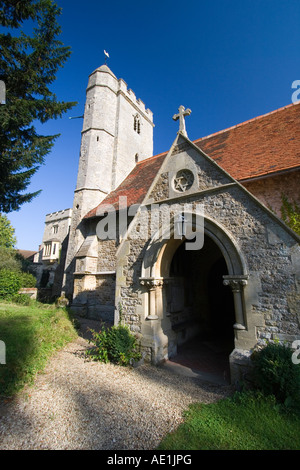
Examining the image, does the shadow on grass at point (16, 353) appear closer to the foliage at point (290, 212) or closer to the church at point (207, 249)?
the church at point (207, 249)

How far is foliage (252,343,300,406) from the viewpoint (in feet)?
11.5

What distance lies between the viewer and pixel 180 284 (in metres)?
7.45

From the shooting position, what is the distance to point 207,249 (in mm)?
8938

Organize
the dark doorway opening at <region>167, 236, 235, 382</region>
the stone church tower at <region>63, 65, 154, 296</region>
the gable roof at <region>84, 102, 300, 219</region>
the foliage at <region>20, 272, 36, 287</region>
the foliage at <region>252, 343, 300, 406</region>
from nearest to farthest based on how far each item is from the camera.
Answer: the foliage at <region>252, 343, 300, 406</region> → the dark doorway opening at <region>167, 236, 235, 382</region> → the gable roof at <region>84, 102, 300, 219</region> → the stone church tower at <region>63, 65, 154, 296</region> → the foliage at <region>20, 272, 36, 287</region>

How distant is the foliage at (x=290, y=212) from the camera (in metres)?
5.87

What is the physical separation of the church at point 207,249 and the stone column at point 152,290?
27mm

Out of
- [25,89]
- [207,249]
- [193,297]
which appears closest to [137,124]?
[25,89]

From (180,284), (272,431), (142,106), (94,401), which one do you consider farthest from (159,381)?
(142,106)

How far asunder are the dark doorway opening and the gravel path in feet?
4.53

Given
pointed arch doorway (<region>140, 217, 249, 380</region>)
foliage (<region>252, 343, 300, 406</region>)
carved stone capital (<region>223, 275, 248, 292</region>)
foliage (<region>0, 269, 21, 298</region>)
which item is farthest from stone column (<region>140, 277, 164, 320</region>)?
foliage (<region>0, 269, 21, 298</region>)

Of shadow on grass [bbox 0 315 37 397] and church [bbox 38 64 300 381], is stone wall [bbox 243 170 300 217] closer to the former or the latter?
church [bbox 38 64 300 381]

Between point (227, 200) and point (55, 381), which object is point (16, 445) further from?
point (227, 200)

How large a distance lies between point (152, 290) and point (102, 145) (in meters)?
14.0
